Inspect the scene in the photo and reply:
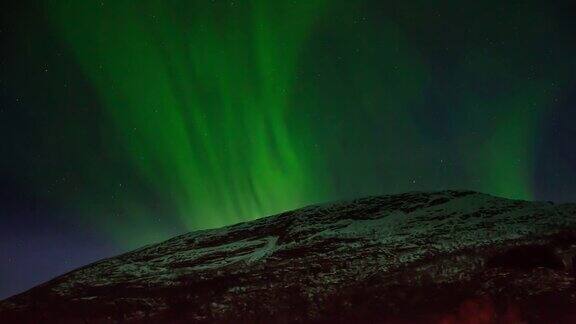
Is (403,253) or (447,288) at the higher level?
(403,253)

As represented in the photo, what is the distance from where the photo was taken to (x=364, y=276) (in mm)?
17188

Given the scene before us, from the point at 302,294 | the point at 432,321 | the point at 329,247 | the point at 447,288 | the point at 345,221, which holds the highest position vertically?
the point at 345,221

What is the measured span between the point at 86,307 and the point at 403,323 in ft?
48.0

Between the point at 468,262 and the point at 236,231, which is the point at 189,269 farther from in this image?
the point at 468,262

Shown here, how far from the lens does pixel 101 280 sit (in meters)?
21.4

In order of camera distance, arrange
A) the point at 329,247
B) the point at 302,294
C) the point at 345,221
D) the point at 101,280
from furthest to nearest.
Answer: the point at 345,221 → the point at 101,280 → the point at 329,247 → the point at 302,294

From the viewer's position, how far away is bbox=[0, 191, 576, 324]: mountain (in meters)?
15.8

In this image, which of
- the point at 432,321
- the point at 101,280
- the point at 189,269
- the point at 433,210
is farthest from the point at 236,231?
the point at 432,321

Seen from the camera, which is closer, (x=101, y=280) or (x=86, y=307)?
(x=86, y=307)

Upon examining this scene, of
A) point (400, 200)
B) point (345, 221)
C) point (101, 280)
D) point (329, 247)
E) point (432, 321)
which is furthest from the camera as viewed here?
point (400, 200)

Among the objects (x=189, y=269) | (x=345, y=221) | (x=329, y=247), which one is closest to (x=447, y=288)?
(x=329, y=247)

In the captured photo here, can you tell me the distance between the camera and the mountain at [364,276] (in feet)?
52.0

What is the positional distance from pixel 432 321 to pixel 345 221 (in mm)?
7880

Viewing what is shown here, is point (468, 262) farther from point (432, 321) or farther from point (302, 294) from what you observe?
point (302, 294)
